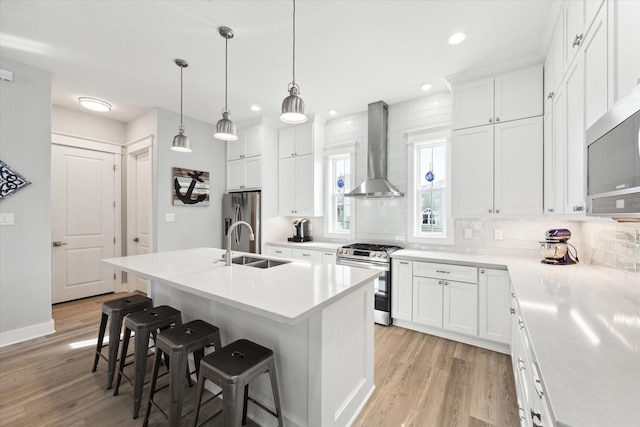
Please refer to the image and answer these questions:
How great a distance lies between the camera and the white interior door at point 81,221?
13.3 feet

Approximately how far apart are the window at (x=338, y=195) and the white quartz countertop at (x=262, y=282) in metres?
2.12

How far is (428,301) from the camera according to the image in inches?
116

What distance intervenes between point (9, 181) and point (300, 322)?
3.51 m

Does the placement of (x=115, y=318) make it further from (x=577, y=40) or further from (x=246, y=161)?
(x=577, y=40)

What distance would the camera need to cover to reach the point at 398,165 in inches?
148

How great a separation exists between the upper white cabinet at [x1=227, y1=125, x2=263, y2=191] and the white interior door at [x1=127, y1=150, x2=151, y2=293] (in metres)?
1.29

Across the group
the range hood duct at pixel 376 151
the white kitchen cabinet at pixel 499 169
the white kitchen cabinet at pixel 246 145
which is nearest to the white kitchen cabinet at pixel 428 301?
the white kitchen cabinet at pixel 499 169

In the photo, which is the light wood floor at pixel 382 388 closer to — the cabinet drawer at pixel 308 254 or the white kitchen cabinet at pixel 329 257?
the white kitchen cabinet at pixel 329 257

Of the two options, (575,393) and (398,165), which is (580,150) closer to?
(575,393)

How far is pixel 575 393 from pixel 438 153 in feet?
10.5

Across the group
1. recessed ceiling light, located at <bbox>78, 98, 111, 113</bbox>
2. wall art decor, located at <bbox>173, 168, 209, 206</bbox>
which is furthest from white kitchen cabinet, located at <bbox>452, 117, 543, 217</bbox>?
recessed ceiling light, located at <bbox>78, 98, 111, 113</bbox>

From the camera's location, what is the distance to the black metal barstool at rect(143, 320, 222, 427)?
151cm

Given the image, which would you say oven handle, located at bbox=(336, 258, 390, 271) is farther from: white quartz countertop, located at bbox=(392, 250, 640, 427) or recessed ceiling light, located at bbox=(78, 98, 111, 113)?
recessed ceiling light, located at bbox=(78, 98, 111, 113)

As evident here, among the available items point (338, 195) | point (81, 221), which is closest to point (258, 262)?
point (338, 195)
